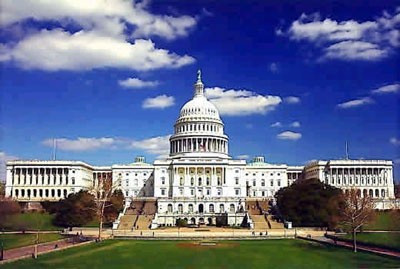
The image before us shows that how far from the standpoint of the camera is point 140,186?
123 m

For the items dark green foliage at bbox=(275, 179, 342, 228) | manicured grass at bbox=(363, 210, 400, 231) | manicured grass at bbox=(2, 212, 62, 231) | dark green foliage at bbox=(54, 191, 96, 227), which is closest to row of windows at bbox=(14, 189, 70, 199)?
manicured grass at bbox=(2, 212, 62, 231)

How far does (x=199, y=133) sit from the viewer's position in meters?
120

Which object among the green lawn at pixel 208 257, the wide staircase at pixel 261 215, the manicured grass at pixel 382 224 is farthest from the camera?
the wide staircase at pixel 261 215

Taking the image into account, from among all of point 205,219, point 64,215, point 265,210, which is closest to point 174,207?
point 205,219

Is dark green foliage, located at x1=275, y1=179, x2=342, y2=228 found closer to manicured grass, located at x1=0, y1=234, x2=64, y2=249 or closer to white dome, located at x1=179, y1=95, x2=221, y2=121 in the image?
manicured grass, located at x1=0, y1=234, x2=64, y2=249

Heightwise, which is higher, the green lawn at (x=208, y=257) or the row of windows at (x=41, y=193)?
the row of windows at (x=41, y=193)

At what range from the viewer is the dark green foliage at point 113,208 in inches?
3078

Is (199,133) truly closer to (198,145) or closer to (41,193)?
(198,145)

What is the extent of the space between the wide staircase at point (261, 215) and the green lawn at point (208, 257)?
26.3m

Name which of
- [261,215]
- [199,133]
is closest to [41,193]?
[199,133]

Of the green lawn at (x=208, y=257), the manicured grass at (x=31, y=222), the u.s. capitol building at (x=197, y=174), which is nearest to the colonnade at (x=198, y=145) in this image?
the u.s. capitol building at (x=197, y=174)

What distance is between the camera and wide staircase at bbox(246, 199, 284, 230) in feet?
242

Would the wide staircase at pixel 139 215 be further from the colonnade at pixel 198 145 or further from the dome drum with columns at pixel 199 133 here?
the colonnade at pixel 198 145

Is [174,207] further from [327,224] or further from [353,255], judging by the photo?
[353,255]
